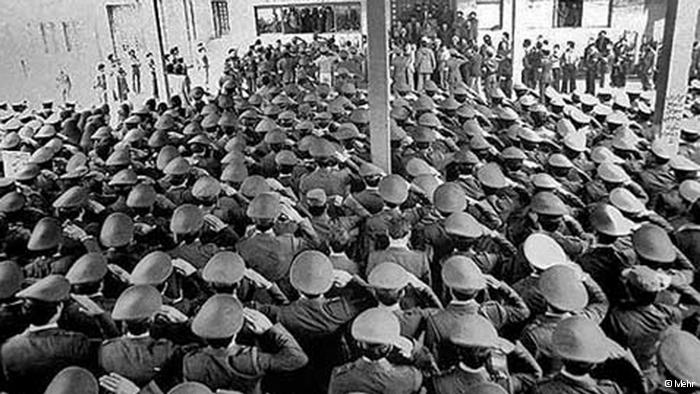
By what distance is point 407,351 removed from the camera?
2.92 metres

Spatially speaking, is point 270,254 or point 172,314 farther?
point 270,254

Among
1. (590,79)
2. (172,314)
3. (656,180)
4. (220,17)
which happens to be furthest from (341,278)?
(220,17)

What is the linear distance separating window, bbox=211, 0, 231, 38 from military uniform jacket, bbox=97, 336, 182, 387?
14239 mm

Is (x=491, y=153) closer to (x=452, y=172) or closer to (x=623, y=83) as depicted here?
(x=452, y=172)

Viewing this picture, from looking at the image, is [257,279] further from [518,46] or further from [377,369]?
[518,46]

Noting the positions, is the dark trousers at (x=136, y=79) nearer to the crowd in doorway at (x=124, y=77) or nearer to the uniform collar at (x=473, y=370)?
the crowd in doorway at (x=124, y=77)

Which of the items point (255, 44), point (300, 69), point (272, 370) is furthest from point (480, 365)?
point (255, 44)

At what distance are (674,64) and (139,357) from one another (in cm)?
617

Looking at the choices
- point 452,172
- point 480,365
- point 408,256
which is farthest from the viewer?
point 452,172

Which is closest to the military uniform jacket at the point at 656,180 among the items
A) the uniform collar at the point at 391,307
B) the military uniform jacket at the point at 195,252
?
the uniform collar at the point at 391,307

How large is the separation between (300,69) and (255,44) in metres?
3.76

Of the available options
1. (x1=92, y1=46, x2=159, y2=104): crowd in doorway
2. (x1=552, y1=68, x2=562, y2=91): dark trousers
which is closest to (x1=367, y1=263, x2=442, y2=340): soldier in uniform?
(x1=92, y1=46, x2=159, y2=104): crowd in doorway

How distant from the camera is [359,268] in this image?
13.7 feet

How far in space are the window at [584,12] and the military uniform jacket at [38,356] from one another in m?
15.4
